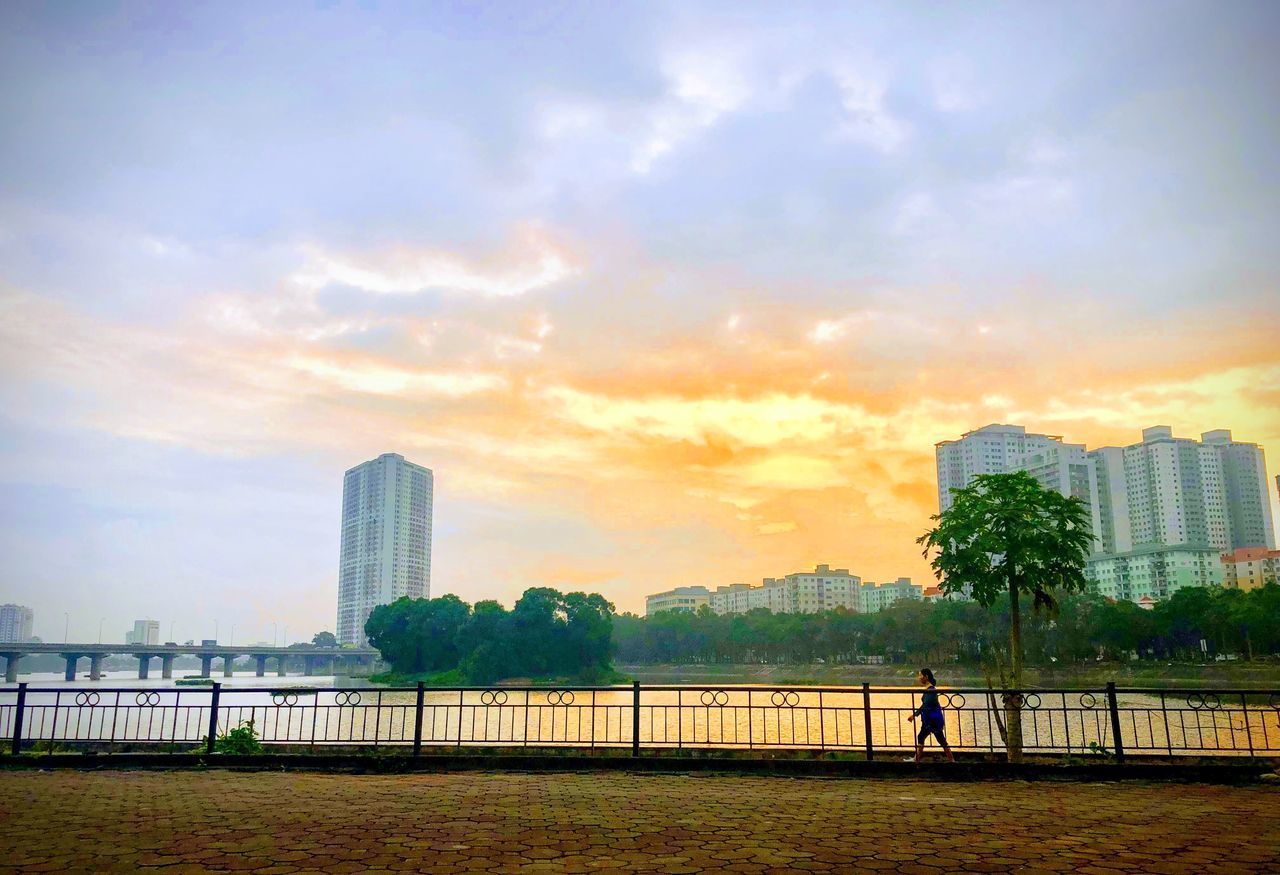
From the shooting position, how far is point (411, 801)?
9.88m

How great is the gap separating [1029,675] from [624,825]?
8206 centimetres

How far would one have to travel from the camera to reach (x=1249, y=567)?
140m

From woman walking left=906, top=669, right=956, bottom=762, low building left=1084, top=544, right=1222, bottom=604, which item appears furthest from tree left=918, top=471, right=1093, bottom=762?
low building left=1084, top=544, right=1222, bottom=604

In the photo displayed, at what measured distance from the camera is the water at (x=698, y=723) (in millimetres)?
14203

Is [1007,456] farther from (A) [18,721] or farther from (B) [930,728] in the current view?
(A) [18,721]

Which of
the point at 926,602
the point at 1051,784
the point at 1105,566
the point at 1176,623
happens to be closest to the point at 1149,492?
the point at 1105,566

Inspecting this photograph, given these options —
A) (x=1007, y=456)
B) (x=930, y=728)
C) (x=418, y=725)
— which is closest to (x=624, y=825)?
(x=418, y=725)

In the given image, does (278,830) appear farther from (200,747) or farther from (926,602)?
(926,602)

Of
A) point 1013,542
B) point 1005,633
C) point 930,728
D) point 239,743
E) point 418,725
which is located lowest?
point 239,743

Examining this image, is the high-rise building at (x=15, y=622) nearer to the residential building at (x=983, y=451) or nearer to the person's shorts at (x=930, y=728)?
the residential building at (x=983, y=451)

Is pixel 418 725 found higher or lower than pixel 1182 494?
lower

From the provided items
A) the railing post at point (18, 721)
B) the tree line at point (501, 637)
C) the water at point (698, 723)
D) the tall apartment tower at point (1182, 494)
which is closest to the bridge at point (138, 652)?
the tree line at point (501, 637)

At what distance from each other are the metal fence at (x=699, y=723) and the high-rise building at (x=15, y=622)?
15772cm

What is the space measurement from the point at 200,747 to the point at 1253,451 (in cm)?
19208
